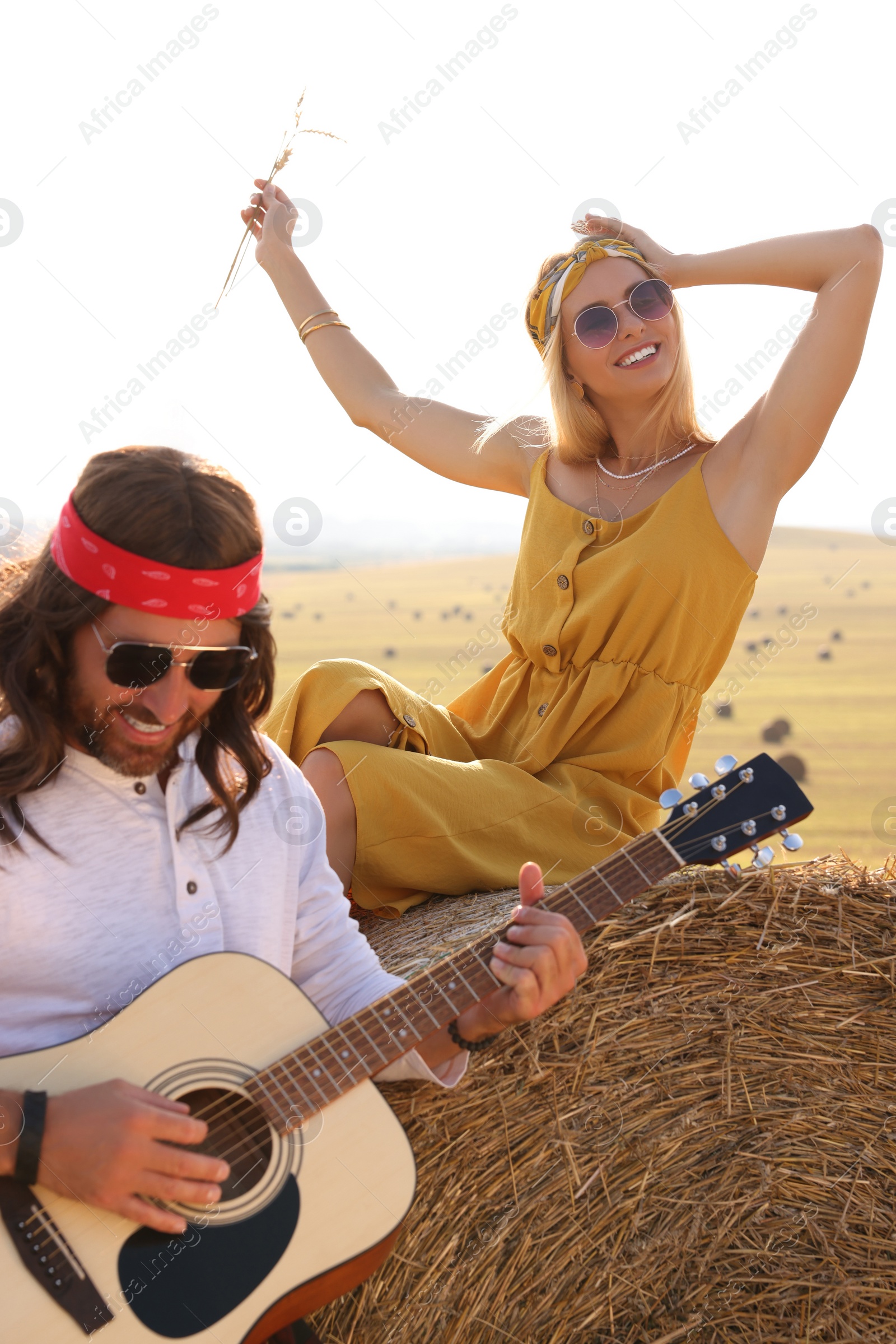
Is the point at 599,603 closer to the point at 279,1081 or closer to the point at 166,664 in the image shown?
the point at 166,664

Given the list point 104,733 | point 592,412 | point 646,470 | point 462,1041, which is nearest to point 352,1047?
point 462,1041

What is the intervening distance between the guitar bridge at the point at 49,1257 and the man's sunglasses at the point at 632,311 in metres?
2.39

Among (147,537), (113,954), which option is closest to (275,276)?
(147,537)

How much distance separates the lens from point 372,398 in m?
3.64

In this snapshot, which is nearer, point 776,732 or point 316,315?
point 316,315

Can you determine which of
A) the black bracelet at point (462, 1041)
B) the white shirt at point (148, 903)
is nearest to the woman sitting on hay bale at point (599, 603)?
the white shirt at point (148, 903)

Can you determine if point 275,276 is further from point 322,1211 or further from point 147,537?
point 322,1211

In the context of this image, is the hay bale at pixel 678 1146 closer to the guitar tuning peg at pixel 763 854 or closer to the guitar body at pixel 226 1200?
the guitar tuning peg at pixel 763 854

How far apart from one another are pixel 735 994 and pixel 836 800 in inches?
652

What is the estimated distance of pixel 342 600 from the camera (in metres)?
46.2

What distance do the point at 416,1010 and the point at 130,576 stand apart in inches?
35.5

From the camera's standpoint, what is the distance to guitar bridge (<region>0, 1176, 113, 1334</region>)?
1.61m

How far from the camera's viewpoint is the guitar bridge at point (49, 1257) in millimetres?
1608

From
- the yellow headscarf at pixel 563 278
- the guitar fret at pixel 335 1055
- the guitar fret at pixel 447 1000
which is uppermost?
the yellow headscarf at pixel 563 278
